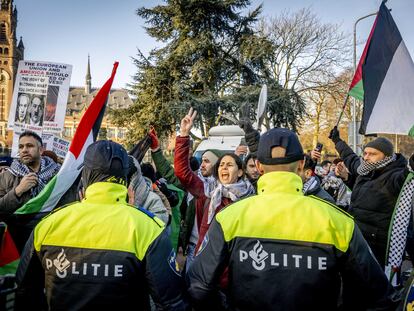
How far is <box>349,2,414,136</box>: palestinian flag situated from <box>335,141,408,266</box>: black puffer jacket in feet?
1.40

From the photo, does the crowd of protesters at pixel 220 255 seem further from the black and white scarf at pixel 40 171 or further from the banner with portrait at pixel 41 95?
the banner with portrait at pixel 41 95

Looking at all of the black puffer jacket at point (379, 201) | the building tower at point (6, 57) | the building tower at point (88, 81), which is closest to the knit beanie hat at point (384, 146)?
the black puffer jacket at point (379, 201)

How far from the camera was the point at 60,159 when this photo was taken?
23.3 ft

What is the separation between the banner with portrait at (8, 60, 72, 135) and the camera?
21.1 feet

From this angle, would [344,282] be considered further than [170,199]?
No

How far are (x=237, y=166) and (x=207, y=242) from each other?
5.71ft

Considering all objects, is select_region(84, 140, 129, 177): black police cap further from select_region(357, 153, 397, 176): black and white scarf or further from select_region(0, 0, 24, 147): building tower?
select_region(0, 0, 24, 147): building tower

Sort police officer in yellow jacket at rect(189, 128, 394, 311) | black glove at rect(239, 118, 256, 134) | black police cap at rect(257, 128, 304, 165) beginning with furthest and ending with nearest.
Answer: black glove at rect(239, 118, 256, 134)
black police cap at rect(257, 128, 304, 165)
police officer in yellow jacket at rect(189, 128, 394, 311)

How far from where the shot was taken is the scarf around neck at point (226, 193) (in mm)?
3387

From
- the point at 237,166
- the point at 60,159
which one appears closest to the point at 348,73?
the point at 60,159

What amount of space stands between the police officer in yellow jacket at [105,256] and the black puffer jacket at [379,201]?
263 cm

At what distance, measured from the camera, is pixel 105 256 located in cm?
200

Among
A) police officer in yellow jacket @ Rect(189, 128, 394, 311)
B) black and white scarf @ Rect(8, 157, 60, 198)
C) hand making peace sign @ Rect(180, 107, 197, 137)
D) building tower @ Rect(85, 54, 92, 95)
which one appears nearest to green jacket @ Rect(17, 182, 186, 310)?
police officer in yellow jacket @ Rect(189, 128, 394, 311)

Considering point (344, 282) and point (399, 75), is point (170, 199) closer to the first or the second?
point (399, 75)
